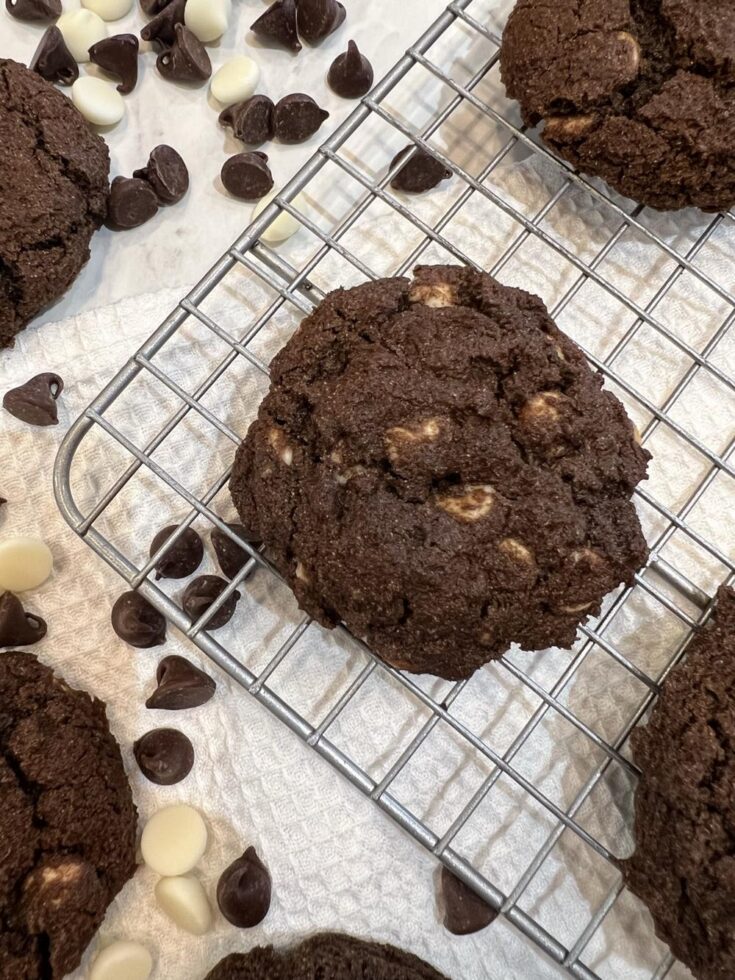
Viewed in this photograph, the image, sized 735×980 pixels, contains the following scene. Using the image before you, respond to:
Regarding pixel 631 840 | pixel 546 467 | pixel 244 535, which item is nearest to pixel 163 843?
pixel 244 535

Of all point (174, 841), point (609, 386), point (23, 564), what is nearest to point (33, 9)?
point (23, 564)

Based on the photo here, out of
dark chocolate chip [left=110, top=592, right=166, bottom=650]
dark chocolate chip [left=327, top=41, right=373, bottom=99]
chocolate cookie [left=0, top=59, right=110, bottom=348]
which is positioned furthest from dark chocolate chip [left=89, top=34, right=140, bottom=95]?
dark chocolate chip [left=110, top=592, right=166, bottom=650]

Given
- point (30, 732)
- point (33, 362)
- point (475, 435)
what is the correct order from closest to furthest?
1. point (475, 435)
2. point (30, 732)
3. point (33, 362)

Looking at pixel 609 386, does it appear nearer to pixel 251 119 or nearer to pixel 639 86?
pixel 639 86

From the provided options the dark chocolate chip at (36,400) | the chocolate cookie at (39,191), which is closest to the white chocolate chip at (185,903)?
the dark chocolate chip at (36,400)

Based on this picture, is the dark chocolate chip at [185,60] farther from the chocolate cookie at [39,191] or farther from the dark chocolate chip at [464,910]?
the dark chocolate chip at [464,910]

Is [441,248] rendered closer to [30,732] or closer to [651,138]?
[651,138]
